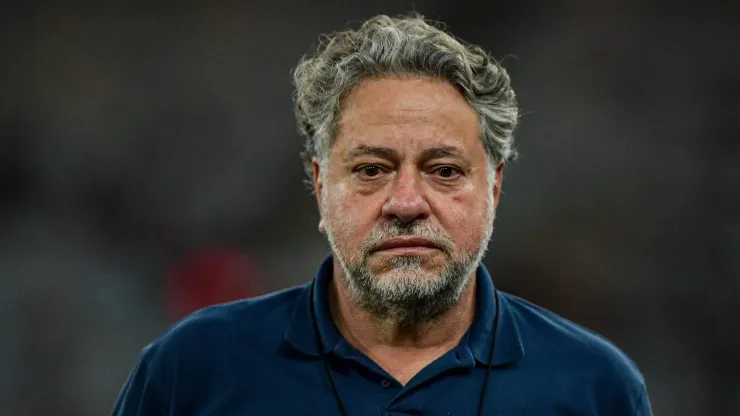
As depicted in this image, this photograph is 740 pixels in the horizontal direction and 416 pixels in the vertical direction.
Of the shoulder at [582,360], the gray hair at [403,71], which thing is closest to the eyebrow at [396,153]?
the gray hair at [403,71]

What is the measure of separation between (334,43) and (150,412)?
37.8 inches

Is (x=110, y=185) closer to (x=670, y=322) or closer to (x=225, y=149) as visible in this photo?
(x=225, y=149)

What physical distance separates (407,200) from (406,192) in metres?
0.02

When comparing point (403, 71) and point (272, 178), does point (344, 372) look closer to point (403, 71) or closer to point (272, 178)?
point (403, 71)

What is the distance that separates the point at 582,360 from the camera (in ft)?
A: 7.00

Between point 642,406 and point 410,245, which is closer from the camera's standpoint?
point 410,245

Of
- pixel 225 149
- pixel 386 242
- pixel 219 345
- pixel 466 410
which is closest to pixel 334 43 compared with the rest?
pixel 386 242

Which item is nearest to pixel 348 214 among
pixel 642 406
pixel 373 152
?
pixel 373 152

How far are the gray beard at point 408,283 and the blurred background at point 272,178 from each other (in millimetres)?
2714

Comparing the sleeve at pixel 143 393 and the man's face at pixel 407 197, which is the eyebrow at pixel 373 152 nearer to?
the man's face at pixel 407 197

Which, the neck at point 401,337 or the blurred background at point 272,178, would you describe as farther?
the blurred background at point 272,178

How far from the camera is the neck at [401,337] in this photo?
6.84 ft

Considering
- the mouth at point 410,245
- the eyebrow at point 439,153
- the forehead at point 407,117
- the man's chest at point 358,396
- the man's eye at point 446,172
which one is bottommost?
the man's chest at point 358,396

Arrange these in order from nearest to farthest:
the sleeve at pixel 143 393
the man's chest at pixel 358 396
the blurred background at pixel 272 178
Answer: the man's chest at pixel 358 396, the sleeve at pixel 143 393, the blurred background at pixel 272 178
